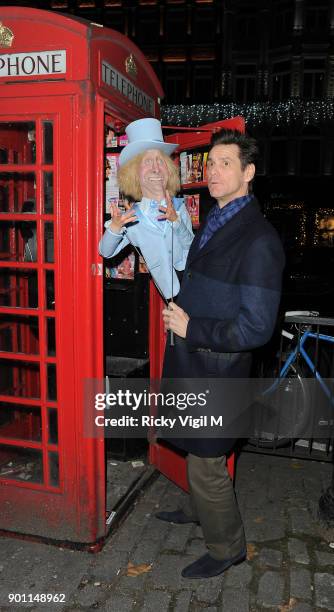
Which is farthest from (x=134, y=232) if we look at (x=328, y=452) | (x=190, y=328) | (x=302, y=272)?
(x=302, y=272)

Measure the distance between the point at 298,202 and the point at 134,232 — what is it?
2240 cm

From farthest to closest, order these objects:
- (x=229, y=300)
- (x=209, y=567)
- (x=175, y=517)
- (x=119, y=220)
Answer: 1. (x=175, y=517)
2. (x=209, y=567)
3. (x=119, y=220)
4. (x=229, y=300)

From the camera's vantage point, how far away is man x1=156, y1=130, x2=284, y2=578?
2328 millimetres

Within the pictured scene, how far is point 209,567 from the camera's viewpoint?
281 cm

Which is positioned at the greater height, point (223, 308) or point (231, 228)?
point (231, 228)

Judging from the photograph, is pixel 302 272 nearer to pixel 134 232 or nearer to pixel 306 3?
pixel 134 232

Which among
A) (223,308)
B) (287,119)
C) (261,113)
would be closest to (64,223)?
(223,308)

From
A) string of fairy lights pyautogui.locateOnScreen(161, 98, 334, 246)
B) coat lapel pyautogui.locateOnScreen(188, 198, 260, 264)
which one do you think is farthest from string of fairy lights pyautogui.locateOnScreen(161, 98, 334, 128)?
coat lapel pyautogui.locateOnScreen(188, 198, 260, 264)

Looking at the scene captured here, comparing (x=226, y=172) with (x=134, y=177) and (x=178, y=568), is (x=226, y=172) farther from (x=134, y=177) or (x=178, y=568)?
(x=178, y=568)

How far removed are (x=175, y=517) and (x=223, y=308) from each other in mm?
1813

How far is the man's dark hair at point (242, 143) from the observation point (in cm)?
251

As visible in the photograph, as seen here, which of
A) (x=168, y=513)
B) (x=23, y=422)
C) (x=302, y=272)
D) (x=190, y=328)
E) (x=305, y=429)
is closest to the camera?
(x=190, y=328)

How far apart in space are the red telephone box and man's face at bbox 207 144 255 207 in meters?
0.69

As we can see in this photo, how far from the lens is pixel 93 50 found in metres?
2.59
